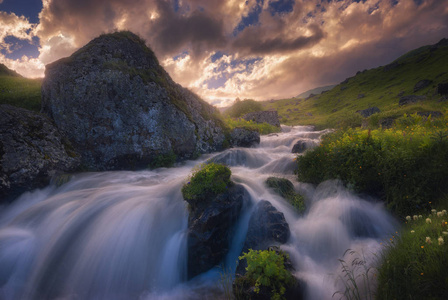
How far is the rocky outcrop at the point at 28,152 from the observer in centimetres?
847

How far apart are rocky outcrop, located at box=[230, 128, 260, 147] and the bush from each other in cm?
953

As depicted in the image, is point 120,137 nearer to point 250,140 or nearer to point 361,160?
point 250,140

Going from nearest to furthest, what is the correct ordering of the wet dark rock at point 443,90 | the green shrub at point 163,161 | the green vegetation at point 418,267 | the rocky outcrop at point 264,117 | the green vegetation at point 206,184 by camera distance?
1. the green vegetation at point 418,267
2. the green vegetation at point 206,184
3. the green shrub at point 163,161
4. the wet dark rock at point 443,90
5. the rocky outcrop at point 264,117

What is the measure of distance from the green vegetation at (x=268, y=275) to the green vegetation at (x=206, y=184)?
2.88m

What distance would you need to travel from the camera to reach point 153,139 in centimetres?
1280

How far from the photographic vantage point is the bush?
5.84 metres

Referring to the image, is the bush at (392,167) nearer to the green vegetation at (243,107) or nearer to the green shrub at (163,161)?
the green shrub at (163,161)

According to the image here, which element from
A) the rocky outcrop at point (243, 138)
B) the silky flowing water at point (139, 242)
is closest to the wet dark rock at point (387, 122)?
the rocky outcrop at point (243, 138)

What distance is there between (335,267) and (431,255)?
2355 millimetres

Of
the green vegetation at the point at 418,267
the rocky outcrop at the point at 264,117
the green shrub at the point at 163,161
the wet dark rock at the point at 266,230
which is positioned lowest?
the wet dark rock at the point at 266,230

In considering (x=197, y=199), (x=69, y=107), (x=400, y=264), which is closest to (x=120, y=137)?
(x=69, y=107)

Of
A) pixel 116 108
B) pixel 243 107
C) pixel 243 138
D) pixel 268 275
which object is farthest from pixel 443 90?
pixel 116 108

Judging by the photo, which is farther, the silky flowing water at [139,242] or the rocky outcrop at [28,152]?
the rocky outcrop at [28,152]

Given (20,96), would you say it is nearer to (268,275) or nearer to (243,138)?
(243,138)
